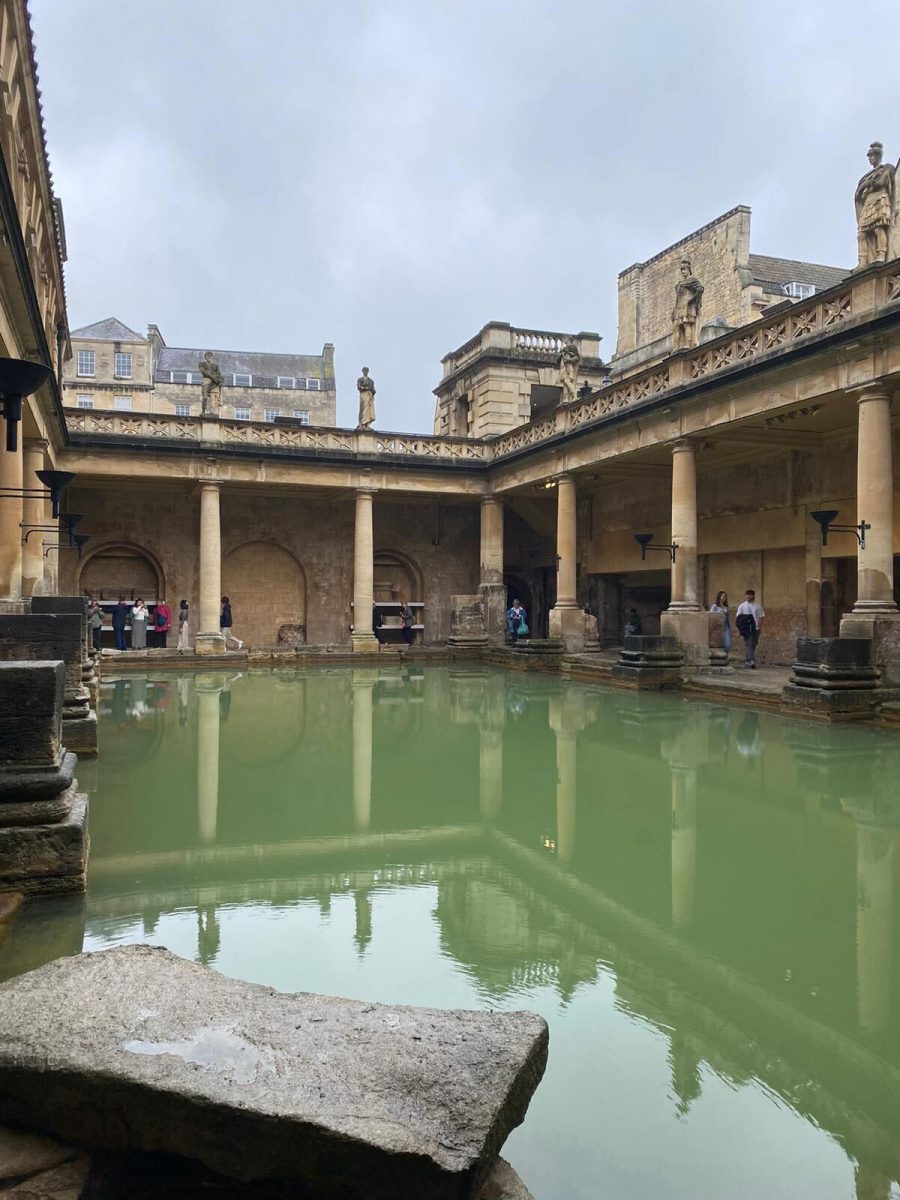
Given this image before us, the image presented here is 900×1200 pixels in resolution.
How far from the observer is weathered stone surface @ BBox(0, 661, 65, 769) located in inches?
172

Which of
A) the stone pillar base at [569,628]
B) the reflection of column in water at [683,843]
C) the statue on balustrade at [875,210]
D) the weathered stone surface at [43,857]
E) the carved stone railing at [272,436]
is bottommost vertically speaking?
the reflection of column in water at [683,843]

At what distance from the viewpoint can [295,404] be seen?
5512 cm

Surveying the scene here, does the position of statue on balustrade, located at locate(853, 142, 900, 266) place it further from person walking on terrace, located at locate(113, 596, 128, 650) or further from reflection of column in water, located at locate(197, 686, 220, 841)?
person walking on terrace, located at locate(113, 596, 128, 650)

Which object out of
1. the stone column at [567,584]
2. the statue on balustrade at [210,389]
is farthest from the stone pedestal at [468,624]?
the statue on balustrade at [210,389]

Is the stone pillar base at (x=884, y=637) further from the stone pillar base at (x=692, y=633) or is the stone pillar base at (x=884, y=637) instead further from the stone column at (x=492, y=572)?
the stone column at (x=492, y=572)

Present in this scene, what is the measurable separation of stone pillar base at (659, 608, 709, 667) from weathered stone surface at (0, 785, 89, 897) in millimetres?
12702

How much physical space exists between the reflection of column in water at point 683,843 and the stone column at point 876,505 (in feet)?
19.4

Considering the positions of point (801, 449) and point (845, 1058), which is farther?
point (801, 449)

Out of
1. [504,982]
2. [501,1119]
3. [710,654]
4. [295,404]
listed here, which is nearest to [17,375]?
[504,982]

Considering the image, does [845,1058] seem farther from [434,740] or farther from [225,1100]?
[434,740]

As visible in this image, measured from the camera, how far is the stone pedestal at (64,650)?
7.31 metres

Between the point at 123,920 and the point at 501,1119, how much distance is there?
2.50m

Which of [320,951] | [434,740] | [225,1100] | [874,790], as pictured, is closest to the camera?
[225,1100]

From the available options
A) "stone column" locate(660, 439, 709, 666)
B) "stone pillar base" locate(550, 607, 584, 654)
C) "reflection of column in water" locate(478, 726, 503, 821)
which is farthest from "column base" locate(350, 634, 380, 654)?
"reflection of column in water" locate(478, 726, 503, 821)
